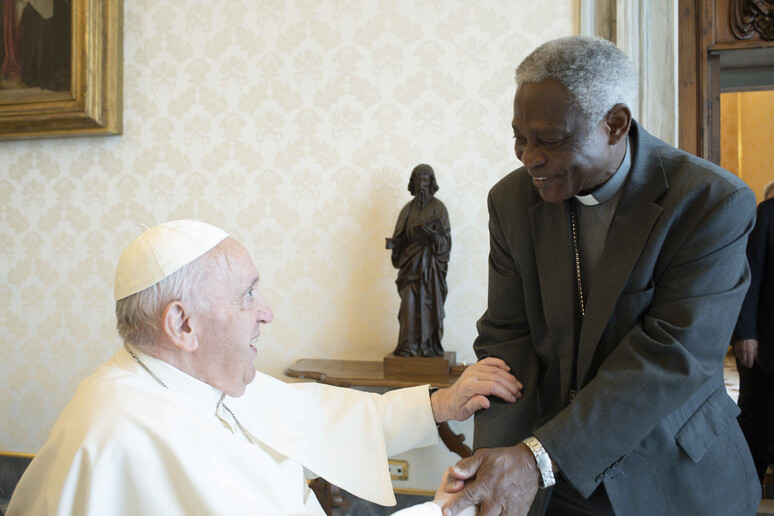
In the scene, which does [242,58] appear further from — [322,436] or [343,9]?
[322,436]

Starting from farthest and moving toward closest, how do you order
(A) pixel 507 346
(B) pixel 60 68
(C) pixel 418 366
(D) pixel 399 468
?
(B) pixel 60 68 → (D) pixel 399 468 → (C) pixel 418 366 → (A) pixel 507 346

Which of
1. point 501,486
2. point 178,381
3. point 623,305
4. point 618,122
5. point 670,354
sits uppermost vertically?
point 618,122

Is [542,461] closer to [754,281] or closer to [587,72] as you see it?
[587,72]

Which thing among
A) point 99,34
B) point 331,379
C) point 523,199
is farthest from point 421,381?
point 99,34

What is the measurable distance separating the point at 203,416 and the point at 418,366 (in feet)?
5.57

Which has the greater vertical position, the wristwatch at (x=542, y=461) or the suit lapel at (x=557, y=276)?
the suit lapel at (x=557, y=276)

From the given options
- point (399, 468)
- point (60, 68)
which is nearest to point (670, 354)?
point (399, 468)

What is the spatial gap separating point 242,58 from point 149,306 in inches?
105

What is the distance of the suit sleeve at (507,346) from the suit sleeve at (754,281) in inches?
98.5

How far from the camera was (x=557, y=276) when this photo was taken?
68.4 inches

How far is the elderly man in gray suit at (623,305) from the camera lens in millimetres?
1511

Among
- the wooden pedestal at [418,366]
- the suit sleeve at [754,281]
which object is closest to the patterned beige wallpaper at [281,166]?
the wooden pedestal at [418,366]

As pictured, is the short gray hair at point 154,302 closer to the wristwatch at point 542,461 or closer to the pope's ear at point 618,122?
the wristwatch at point 542,461

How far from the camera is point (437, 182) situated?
3.76m
